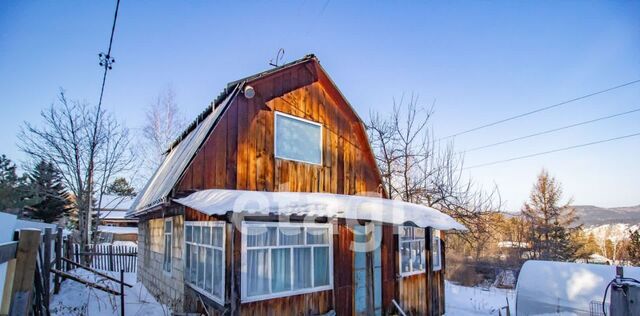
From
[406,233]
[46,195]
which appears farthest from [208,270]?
[46,195]

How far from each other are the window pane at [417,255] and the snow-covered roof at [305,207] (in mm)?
2495

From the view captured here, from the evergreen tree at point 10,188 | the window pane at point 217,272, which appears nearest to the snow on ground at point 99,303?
the window pane at point 217,272

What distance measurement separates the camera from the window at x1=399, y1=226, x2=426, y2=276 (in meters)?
9.74

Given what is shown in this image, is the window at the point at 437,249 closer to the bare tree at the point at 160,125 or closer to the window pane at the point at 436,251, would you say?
the window pane at the point at 436,251

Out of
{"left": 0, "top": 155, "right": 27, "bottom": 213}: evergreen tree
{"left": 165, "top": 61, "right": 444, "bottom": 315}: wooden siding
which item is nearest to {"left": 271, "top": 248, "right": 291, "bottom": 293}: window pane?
{"left": 165, "top": 61, "right": 444, "bottom": 315}: wooden siding

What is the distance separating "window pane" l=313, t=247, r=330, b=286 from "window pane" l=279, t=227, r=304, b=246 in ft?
1.58

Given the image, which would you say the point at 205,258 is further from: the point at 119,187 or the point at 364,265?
the point at 119,187

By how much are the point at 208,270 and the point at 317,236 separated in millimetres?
2316

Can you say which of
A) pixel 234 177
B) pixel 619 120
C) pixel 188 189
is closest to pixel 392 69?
pixel 619 120

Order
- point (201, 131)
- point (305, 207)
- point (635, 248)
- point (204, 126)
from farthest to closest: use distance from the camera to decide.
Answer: point (635, 248) < point (204, 126) < point (201, 131) < point (305, 207)

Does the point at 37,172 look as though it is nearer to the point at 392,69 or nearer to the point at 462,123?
the point at 392,69

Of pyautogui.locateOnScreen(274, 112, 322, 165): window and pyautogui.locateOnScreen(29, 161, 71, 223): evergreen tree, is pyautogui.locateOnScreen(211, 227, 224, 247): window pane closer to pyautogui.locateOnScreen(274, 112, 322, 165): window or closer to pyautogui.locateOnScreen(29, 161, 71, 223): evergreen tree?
pyautogui.locateOnScreen(274, 112, 322, 165): window

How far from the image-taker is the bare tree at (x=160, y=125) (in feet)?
67.0

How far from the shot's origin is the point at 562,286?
887 cm
